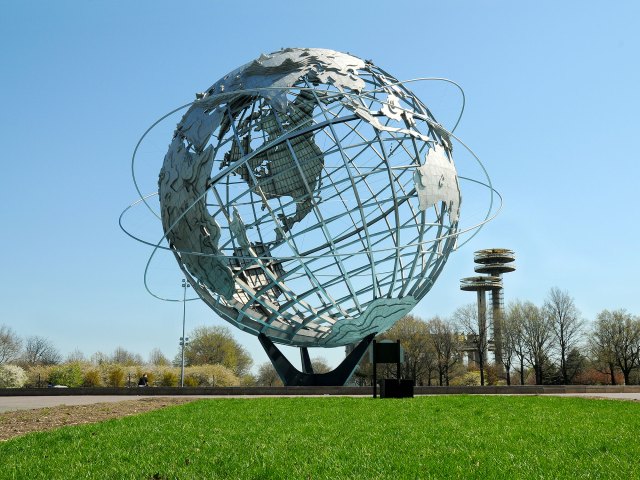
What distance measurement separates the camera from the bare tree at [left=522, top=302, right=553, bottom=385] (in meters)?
47.3

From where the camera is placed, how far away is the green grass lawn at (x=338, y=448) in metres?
5.33

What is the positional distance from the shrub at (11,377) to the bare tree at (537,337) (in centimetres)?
3480

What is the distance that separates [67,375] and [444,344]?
86.8 ft

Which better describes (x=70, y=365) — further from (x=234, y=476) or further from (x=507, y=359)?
(x=234, y=476)

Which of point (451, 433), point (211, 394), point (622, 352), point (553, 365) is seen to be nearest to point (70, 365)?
point (211, 394)

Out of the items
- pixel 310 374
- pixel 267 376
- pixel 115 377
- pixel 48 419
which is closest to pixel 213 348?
pixel 267 376

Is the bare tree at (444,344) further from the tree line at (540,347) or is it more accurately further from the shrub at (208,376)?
the shrub at (208,376)

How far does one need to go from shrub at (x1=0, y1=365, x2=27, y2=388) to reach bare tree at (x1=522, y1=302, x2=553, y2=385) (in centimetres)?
3480

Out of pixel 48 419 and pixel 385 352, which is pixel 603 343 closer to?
pixel 385 352

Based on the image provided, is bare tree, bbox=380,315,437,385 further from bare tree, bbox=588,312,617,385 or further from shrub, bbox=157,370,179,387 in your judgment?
shrub, bbox=157,370,179,387

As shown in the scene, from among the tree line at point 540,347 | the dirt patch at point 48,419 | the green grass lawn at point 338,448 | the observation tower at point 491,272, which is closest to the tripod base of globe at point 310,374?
the dirt patch at point 48,419

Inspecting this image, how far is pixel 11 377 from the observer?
43.6 m

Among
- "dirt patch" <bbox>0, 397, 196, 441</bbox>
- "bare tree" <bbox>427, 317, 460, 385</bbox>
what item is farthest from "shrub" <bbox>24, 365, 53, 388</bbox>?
"dirt patch" <bbox>0, 397, 196, 441</bbox>

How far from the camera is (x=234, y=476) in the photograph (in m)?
5.20
